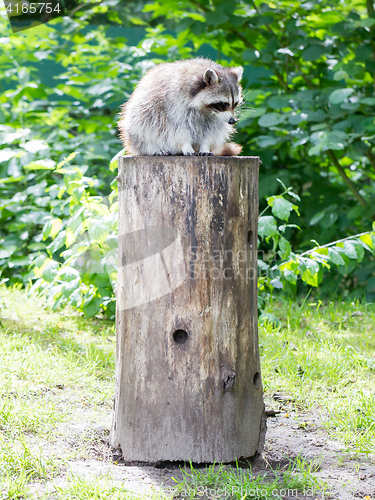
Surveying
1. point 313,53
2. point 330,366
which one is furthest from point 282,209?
point 313,53

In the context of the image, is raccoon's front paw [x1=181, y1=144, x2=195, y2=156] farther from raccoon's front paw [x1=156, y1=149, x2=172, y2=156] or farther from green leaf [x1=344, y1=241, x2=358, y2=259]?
green leaf [x1=344, y1=241, x2=358, y2=259]

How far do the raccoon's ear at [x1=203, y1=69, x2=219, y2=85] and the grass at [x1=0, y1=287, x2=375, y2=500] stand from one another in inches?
72.5

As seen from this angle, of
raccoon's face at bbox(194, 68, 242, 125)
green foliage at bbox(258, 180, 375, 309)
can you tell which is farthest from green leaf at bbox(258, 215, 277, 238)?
raccoon's face at bbox(194, 68, 242, 125)

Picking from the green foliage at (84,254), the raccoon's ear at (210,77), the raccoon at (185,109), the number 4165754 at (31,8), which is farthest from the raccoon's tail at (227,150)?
the number 4165754 at (31,8)

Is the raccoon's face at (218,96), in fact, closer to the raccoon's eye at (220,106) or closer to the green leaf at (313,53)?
the raccoon's eye at (220,106)

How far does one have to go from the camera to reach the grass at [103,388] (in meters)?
2.13

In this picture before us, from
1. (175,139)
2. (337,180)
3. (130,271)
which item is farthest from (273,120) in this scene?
(130,271)

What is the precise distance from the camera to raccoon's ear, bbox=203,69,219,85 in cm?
256

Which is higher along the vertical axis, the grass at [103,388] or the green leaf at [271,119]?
the green leaf at [271,119]

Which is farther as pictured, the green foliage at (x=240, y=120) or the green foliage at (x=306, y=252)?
the green foliage at (x=240, y=120)

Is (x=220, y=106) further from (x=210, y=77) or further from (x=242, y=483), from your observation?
(x=242, y=483)

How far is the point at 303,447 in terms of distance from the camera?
2584 mm

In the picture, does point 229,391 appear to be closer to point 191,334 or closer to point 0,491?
point 191,334

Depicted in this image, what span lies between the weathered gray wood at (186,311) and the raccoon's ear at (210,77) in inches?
18.9
